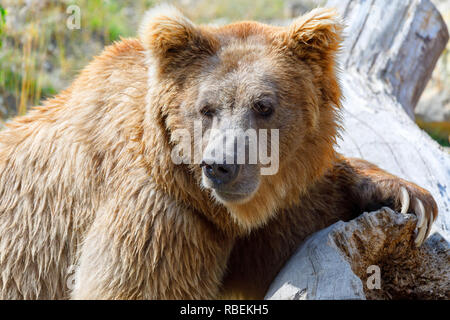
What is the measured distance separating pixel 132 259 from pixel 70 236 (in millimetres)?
717

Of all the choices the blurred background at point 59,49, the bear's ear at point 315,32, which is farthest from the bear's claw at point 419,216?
the blurred background at point 59,49

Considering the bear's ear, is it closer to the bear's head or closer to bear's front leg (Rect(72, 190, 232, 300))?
the bear's head

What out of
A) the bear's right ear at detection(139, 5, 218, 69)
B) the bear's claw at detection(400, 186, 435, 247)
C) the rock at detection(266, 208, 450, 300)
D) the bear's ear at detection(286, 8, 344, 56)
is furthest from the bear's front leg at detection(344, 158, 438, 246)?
the bear's right ear at detection(139, 5, 218, 69)

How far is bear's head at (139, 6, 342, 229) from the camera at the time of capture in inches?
153

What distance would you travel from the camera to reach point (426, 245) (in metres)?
4.39

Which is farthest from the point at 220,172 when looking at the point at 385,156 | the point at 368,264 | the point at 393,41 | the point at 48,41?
the point at 48,41

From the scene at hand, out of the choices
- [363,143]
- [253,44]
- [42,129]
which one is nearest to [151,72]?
[253,44]

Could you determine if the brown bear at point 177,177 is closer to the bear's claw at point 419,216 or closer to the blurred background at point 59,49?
the bear's claw at point 419,216

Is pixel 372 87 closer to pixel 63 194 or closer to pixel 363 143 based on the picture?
pixel 363 143

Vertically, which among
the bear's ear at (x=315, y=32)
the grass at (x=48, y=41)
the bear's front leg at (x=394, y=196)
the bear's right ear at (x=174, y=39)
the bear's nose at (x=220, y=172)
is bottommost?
the grass at (x=48, y=41)

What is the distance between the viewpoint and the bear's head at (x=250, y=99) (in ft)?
12.7

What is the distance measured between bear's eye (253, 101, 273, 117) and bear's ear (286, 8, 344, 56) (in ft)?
1.68

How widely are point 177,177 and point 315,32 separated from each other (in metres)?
1.37

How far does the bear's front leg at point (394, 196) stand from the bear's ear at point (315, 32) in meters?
1.14
